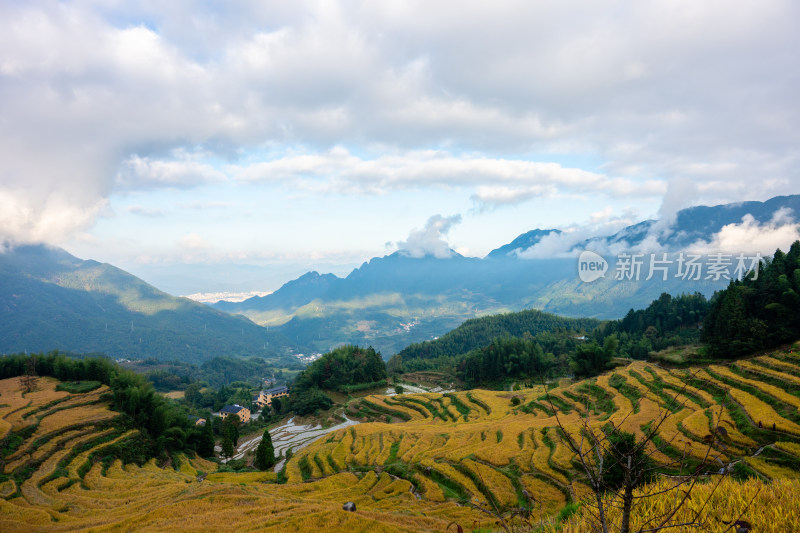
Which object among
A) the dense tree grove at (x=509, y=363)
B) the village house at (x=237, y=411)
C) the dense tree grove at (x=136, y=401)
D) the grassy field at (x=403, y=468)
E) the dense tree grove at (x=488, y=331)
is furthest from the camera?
the dense tree grove at (x=488, y=331)

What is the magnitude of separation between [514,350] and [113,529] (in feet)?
204

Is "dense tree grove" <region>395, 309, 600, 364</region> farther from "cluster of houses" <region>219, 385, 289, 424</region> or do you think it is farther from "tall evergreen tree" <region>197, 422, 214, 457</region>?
"tall evergreen tree" <region>197, 422, 214, 457</region>

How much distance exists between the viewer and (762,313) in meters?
36.8

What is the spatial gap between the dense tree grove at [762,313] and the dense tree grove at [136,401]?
5323 centimetres

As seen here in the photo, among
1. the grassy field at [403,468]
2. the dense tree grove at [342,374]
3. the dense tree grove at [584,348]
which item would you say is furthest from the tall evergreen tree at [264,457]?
the dense tree grove at [584,348]

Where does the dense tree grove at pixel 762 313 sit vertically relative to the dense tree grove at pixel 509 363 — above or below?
above

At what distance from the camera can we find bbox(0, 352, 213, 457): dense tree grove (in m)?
32.3

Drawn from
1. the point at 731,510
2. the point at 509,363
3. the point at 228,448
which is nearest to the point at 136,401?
the point at 228,448

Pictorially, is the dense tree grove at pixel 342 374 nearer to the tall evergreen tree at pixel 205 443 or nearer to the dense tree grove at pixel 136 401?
the tall evergreen tree at pixel 205 443

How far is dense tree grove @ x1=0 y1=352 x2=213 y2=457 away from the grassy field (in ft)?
5.91

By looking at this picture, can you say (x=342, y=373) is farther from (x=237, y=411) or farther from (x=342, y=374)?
(x=237, y=411)

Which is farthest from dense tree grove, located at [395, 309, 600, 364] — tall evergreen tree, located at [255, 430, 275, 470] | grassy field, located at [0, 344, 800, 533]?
tall evergreen tree, located at [255, 430, 275, 470]

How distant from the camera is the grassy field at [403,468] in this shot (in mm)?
12164

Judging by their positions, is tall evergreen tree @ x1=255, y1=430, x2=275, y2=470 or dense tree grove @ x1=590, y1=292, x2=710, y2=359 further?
dense tree grove @ x1=590, y1=292, x2=710, y2=359
